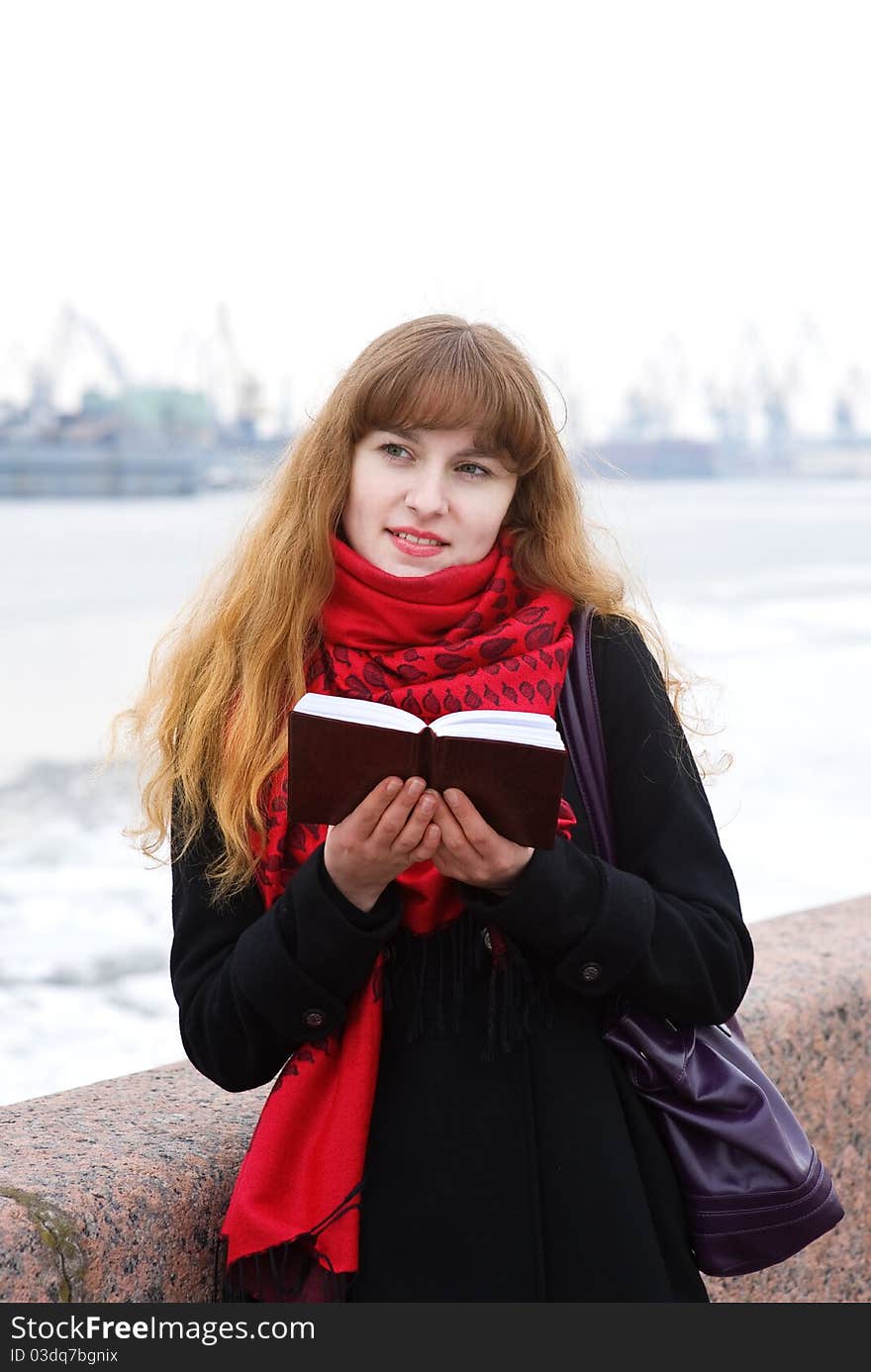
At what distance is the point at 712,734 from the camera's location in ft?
7.54

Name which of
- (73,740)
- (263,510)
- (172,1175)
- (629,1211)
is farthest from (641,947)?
(73,740)

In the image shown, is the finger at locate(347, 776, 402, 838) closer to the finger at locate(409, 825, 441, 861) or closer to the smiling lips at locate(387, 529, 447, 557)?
the finger at locate(409, 825, 441, 861)

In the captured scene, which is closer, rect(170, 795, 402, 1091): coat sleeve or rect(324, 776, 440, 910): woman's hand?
rect(324, 776, 440, 910): woman's hand

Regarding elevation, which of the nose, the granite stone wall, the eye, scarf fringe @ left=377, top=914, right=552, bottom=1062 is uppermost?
the eye

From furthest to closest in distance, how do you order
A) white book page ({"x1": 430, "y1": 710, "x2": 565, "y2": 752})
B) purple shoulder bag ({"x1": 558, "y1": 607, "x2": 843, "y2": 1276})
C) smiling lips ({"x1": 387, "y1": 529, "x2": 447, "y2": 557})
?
1. smiling lips ({"x1": 387, "y1": 529, "x2": 447, "y2": 557})
2. purple shoulder bag ({"x1": 558, "y1": 607, "x2": 843, "y2": 1276})
3. white book page ({"x1": 430, "y1": 710, "x2": 565, "y2": 752})

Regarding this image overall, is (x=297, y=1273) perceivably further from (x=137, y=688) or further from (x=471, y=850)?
(x=137, y=688)

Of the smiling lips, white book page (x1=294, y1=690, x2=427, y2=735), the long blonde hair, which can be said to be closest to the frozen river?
the long blonde hair

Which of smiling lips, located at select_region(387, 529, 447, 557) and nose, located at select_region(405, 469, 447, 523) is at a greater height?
nose, located at select_region(405, 469, 447, 523)

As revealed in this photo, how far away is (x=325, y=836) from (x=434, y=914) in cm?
18

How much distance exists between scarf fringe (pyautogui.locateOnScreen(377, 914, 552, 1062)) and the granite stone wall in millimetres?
439

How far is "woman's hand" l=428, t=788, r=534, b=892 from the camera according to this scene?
1.72 m

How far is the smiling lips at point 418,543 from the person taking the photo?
2082 mm

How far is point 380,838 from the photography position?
1741mm

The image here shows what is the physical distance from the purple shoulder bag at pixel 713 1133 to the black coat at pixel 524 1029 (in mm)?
25
